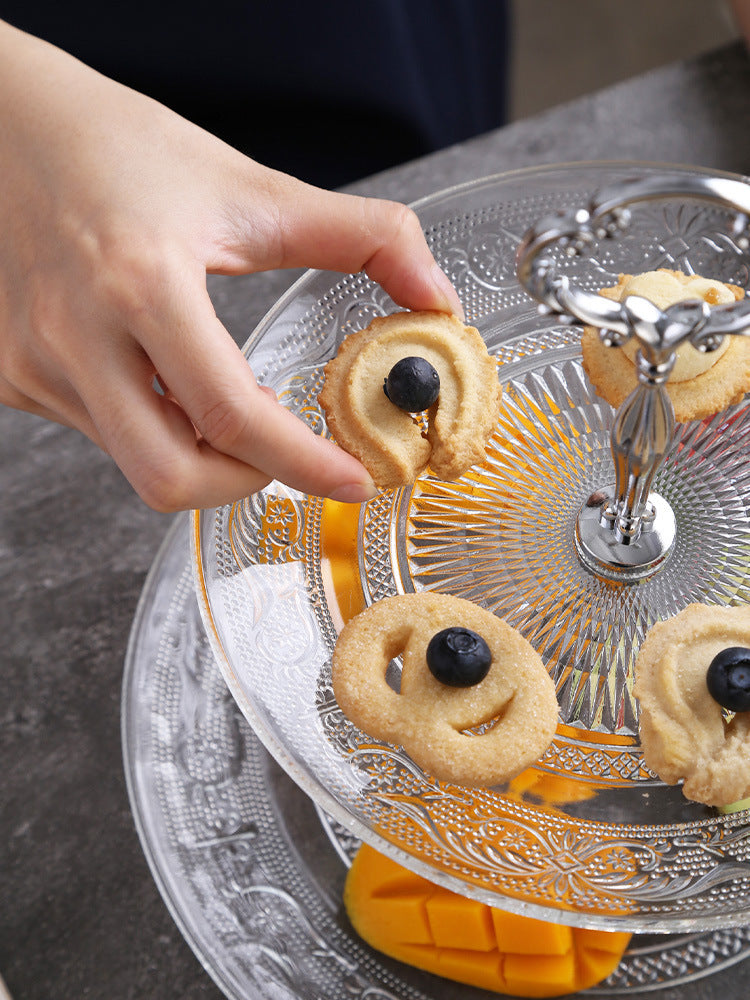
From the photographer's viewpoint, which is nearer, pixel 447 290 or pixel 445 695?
pixel 445 695

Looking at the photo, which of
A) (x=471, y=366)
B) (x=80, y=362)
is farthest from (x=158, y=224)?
(x=471, y=366)

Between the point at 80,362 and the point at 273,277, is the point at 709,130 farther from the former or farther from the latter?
the point at 80,362

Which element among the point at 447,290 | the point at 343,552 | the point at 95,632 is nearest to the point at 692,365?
the point at 447,290

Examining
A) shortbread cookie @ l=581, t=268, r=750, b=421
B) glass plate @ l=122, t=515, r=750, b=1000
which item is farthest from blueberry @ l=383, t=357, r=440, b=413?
glass plate @ l=122, t=515, r=750, b=1000

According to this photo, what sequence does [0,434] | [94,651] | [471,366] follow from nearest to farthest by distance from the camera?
[471,366]
[94,651]
[0,434]

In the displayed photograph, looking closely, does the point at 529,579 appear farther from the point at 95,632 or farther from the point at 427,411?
the point at 95,632

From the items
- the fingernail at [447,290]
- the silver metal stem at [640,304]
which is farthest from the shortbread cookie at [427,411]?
the silver metal stem at [640,304]
